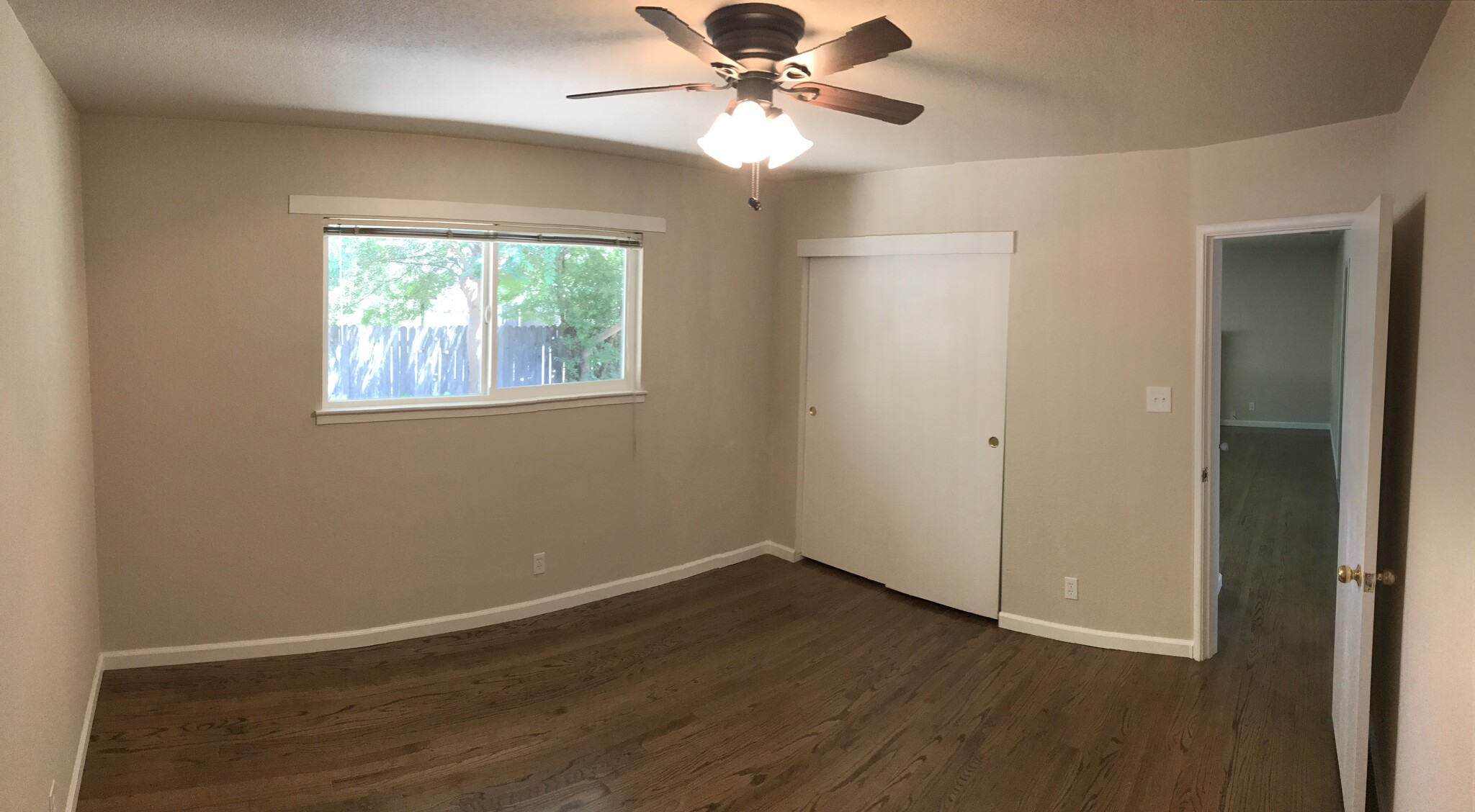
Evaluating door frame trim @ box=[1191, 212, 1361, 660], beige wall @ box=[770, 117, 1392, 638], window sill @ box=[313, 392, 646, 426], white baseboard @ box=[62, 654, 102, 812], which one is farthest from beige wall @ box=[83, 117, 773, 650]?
door frame trim @ box=[1191, 212, 1361, 660]

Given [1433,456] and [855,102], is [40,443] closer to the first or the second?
[855,102]

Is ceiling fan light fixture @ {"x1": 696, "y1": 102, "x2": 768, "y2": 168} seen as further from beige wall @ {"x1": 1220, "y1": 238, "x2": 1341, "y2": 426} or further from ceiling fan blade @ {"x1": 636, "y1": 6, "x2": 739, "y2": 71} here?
beige wall @ {"x1": 1220, "y1": 238, "x2": 1341, "y2": 426}

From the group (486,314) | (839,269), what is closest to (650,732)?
(486,314)

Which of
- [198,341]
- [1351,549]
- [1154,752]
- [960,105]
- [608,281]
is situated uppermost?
[960,105]

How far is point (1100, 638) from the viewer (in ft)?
12.2

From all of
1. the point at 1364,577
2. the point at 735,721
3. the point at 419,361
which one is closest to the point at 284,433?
the point at 419,361

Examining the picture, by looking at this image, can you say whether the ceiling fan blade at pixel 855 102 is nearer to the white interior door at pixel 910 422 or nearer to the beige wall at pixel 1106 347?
the beige wall at pixel 1106 347

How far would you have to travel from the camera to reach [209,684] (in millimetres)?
3176

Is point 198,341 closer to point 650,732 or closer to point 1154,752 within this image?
point 650,732

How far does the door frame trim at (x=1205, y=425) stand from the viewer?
3.37 m

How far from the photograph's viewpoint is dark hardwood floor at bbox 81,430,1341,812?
8.38 feet

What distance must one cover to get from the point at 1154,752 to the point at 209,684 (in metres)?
3.53

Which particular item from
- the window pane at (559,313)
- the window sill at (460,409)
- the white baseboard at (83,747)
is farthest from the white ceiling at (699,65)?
the white baseboard at (83,747)

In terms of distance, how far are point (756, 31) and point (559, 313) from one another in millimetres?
2302
